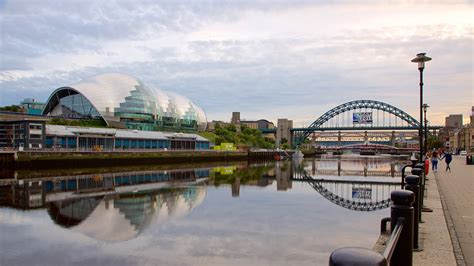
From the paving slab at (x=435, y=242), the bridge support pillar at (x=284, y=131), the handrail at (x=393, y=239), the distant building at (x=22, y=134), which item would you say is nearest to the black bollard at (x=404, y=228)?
the handrail at (x=393, y=239)

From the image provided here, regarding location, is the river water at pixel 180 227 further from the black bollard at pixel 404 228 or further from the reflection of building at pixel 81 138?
the reflection of building at pixel 81 138

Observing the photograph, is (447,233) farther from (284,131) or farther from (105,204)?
(284,131)

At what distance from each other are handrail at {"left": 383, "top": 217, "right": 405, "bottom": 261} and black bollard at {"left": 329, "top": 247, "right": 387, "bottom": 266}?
113 cm

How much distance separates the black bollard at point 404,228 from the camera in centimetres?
422

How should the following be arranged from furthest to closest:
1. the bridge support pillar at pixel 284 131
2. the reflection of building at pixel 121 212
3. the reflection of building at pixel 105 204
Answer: the bridge support pillar at pixel 284 131, the reflection of building at pixel 105 204, the reflection of building at pixel 121 212

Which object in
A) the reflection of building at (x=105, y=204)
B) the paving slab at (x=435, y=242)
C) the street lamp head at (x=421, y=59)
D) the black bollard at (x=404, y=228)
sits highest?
the street lamp head at (x=421, y=59)

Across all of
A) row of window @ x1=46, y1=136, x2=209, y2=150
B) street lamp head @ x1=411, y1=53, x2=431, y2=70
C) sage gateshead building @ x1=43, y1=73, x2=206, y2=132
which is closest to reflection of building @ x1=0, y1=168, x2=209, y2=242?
street lamp head @ x1=411, y1=53, x2=431, y2=70

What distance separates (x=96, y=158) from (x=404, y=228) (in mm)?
57763

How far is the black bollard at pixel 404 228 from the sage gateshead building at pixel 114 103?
97.1 meters

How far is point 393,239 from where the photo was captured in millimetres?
3762

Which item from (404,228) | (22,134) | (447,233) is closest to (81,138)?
(22,134)

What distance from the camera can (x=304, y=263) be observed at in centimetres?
1030

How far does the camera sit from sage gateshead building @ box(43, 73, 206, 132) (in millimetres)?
98312

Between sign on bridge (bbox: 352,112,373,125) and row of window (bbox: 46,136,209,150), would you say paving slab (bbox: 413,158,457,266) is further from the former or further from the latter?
sign on bridge (bbox: 352,112,373,125)
